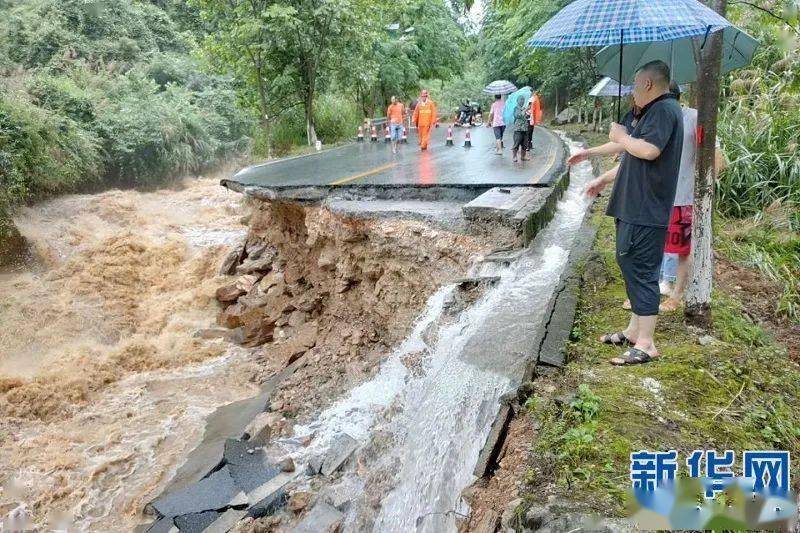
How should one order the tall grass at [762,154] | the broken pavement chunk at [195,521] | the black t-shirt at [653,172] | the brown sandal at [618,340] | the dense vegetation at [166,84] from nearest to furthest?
the black t-shirt at [653,172]
the brown sandal at [618,340]
the broken pavement chunk at [195,521]
the tall grass at [762,154]
the dense vegetation at [166,84]

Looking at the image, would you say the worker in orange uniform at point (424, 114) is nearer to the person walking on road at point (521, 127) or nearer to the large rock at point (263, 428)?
the person walking on road at point (521, 127)

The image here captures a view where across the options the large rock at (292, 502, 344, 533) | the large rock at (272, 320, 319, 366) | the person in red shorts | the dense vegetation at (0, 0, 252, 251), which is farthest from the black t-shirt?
the dense vegetation at (0, 0, 252, 251)

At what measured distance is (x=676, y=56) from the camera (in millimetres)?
4535

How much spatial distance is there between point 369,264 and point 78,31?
63.3ft

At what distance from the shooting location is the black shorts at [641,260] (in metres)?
3.56

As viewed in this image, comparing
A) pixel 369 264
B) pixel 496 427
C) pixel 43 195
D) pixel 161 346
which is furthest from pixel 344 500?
pixel 43 195

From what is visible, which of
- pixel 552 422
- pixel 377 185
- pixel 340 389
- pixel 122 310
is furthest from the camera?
pixel 122 310

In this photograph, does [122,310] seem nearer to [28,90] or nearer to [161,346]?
[161,346]

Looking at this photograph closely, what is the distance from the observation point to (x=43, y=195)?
13.7 metres

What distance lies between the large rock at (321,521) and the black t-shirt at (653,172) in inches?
122

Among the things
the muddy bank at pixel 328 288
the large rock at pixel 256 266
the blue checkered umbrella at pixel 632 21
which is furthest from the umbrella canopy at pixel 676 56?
the large rock at pixel 256 266

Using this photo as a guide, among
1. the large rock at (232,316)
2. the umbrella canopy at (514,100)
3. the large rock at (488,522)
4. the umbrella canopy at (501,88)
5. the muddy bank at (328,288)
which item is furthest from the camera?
the umbrella canopy at (501,88)

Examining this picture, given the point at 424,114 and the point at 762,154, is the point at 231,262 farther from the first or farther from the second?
the point at 762,154

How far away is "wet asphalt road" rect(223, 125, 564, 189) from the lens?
905 centimetres
